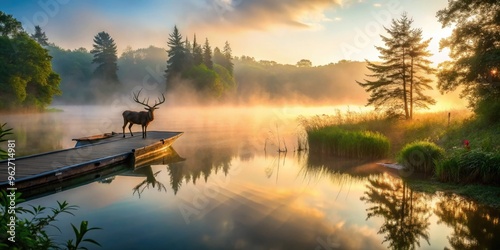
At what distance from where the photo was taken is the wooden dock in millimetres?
10406

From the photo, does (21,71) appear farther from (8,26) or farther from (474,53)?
(474,53)

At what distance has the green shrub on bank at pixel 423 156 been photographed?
512 inches

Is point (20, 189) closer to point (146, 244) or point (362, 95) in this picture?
point (146, 244)

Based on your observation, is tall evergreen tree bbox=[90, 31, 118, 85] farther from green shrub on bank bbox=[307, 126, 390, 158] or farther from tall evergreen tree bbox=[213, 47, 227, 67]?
green shrub on bank bbox=[307, 126, 390, 158]

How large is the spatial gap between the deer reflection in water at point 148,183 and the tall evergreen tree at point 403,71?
17.0m

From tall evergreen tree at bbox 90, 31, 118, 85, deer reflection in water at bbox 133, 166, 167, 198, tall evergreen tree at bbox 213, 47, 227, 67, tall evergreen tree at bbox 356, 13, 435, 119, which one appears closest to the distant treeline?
tall evergreen tree at bbox 90, 31, 118, 85

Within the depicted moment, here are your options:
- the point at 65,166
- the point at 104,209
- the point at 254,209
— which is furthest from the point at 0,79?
the point at 254,209

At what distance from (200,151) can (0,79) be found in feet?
123

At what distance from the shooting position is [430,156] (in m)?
13.0

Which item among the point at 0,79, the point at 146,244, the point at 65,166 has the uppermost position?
the point at 0,79

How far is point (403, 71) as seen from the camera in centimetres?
2386

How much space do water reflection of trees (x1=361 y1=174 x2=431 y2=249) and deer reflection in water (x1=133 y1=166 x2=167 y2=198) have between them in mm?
7160

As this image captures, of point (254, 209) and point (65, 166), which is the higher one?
point (65, 166)

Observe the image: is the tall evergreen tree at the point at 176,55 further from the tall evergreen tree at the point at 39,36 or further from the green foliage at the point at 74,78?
the tall evergreen tree at the point at 39,36
